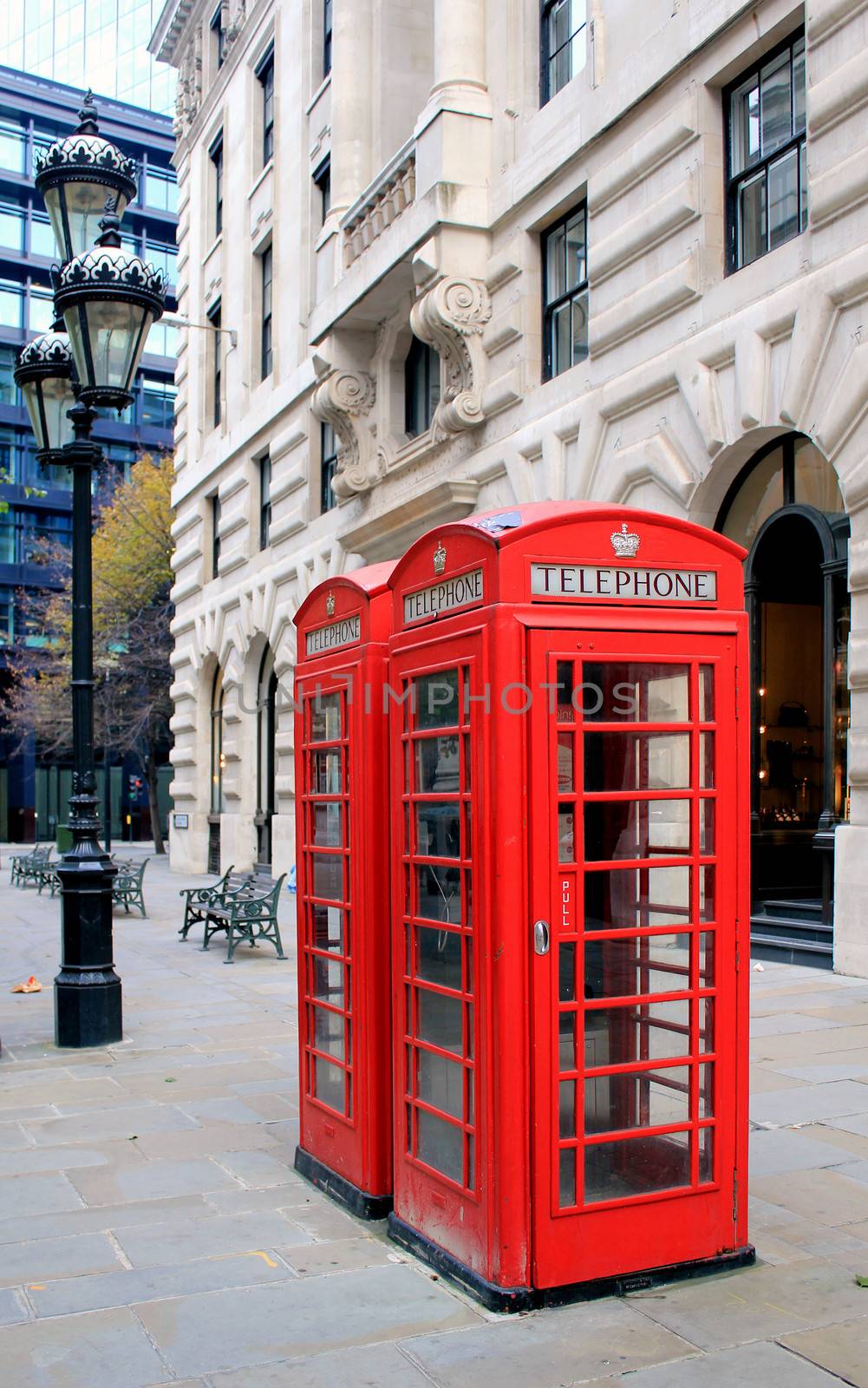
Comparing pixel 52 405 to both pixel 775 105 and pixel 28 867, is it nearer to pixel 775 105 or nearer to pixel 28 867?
pixel 775 105

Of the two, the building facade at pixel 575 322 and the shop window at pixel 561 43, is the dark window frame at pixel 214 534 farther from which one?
the shop window at pixel 561 43

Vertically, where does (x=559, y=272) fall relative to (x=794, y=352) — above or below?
above

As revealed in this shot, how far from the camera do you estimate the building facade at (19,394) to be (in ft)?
177

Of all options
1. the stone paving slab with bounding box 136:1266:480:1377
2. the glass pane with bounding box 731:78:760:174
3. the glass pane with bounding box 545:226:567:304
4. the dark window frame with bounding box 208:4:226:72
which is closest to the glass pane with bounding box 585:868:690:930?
the stone paving slab with bounding box 136:1266:480:1377

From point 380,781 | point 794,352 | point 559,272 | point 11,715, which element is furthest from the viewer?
point 11,715

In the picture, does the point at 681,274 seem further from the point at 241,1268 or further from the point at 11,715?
the point at 11,715

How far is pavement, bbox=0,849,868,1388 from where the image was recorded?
153 inches

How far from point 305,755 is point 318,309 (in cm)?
1574

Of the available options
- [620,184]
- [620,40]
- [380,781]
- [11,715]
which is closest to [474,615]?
[380,781]

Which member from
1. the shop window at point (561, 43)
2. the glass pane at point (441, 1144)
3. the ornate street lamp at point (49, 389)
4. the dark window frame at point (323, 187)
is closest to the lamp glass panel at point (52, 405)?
the ornate street lamp at point (49, 389)

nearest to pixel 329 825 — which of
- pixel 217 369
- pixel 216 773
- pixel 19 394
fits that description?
pixel 216 773

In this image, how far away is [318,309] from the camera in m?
20.3

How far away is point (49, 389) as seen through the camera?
35.1 feet

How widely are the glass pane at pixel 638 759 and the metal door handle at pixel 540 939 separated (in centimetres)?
54
